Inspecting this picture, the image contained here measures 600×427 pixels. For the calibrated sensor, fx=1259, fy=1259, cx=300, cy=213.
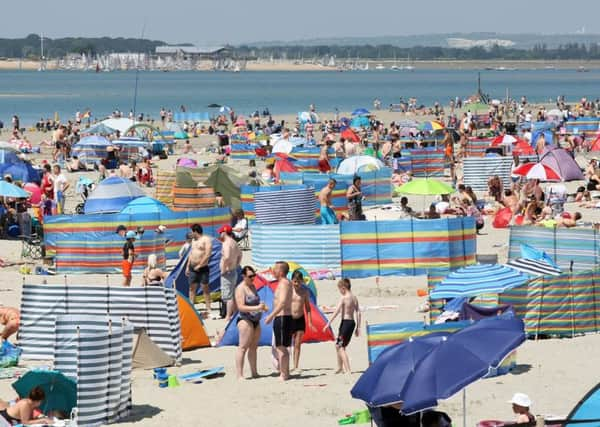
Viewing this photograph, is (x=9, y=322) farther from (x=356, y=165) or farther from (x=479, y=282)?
(x=356, y=165)

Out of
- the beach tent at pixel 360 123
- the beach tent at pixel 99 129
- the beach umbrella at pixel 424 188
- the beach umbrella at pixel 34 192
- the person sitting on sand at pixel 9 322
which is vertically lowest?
the beach tent at pixel 360 123

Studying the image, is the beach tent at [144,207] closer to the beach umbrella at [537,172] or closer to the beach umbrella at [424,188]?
the beach umbrella at [424,188]

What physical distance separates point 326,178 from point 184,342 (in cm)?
1062

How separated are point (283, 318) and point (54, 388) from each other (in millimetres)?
2394

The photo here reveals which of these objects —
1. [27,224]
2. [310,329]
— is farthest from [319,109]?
[310,329]

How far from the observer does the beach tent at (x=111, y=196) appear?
22594mm

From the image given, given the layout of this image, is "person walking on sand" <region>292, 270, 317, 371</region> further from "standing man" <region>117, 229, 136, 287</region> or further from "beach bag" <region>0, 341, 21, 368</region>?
"standing man" <region>117, 229, 136, 287</region>

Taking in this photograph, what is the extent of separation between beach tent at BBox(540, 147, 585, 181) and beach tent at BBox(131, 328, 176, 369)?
16365mm

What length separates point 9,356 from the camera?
13133 mm

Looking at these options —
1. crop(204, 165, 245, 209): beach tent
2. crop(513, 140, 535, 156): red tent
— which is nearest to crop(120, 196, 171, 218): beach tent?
crop(204, 165, 245, 209): beach tent

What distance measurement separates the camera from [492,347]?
9.08 metres

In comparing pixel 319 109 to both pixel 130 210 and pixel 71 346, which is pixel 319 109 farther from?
pixel 71 346

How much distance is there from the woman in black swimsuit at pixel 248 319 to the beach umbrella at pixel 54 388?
2.00m

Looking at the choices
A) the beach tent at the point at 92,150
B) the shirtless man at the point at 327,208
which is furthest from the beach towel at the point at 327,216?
the beach tent at the point at 92,150
